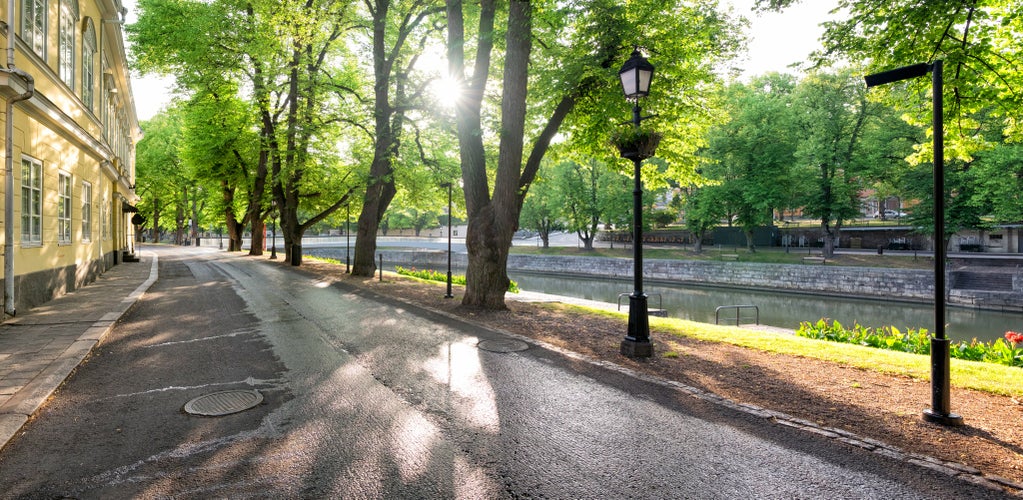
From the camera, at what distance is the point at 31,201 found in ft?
32.9

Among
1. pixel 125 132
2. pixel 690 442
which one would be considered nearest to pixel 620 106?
pixel 690 442

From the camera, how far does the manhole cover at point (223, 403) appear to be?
5000mm

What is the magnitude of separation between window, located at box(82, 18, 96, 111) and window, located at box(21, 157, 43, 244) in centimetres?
477

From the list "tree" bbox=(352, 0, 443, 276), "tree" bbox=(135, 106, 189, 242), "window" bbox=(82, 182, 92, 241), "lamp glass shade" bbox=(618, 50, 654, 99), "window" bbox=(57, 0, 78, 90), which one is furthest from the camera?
"tree" bbox=(135, 106, 189, 242)

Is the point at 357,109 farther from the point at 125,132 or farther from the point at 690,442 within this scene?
the point at 690,442

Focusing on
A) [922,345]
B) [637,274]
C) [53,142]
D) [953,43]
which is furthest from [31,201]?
[922,345]

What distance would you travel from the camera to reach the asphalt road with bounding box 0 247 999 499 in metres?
3.58

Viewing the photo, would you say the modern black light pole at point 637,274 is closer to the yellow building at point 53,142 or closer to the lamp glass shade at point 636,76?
the lamp glass shade at point 636,76

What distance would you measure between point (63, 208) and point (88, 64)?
17.5ft

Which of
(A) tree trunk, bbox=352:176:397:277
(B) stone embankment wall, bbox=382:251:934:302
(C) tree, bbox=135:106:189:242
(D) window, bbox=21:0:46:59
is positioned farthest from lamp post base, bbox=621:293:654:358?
(C) tree, bbox=135:106:189:242

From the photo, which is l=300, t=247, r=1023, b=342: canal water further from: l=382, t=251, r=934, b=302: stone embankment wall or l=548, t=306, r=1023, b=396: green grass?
l=548, t=306, r=1023, b=396: green grass

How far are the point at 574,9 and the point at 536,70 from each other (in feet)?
6.58

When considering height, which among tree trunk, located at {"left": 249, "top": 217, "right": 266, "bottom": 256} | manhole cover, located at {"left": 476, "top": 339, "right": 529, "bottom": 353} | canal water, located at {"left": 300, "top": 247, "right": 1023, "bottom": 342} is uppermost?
→ tree trunk, located at {"left": 249, "top": 217, "right": 266, "bottom": 256}

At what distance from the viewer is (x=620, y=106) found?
11.2m
